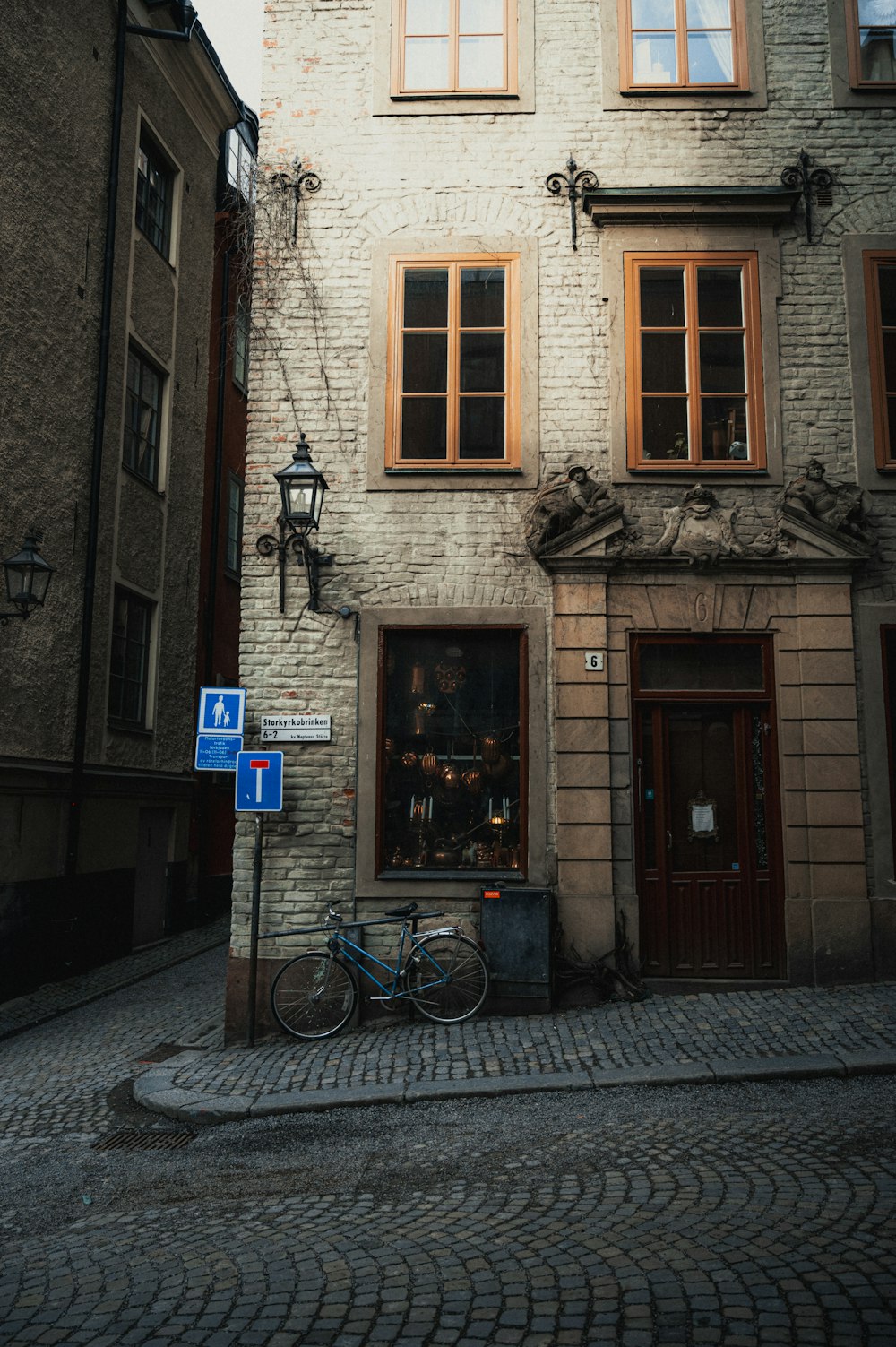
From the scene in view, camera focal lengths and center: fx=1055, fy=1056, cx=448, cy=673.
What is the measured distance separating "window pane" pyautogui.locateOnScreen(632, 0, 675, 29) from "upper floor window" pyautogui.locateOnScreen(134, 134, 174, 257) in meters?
7.54

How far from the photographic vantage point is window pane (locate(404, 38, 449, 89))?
404 inches

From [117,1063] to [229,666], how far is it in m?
11.1

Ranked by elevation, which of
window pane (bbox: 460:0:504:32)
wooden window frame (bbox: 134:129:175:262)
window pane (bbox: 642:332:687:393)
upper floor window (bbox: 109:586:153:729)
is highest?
wooden window frame (bbox: 134:129:175:262)

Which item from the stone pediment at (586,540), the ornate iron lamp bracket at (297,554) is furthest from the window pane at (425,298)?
the stone pediment at (586,540)

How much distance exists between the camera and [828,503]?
9.34m

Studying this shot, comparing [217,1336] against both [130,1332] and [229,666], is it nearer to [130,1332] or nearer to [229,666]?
[130,1332]

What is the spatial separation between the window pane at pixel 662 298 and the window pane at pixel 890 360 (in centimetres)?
189

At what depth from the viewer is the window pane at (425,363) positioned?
9953 mm

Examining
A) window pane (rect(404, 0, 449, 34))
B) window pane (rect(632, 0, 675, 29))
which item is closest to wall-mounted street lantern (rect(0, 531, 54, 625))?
window pane (rect(404, 0, 449, 34))

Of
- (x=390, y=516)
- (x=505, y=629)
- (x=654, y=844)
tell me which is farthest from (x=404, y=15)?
(x=654, y=844)

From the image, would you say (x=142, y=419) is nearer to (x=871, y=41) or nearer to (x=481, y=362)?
(x=481, y=362)

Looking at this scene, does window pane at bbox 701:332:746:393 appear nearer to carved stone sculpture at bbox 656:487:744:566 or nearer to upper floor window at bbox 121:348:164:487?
carved stone sculpture at bbox 656:487:744:566

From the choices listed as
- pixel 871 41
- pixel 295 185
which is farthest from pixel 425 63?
pixel 871 41

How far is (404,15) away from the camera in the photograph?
10.4 meters
